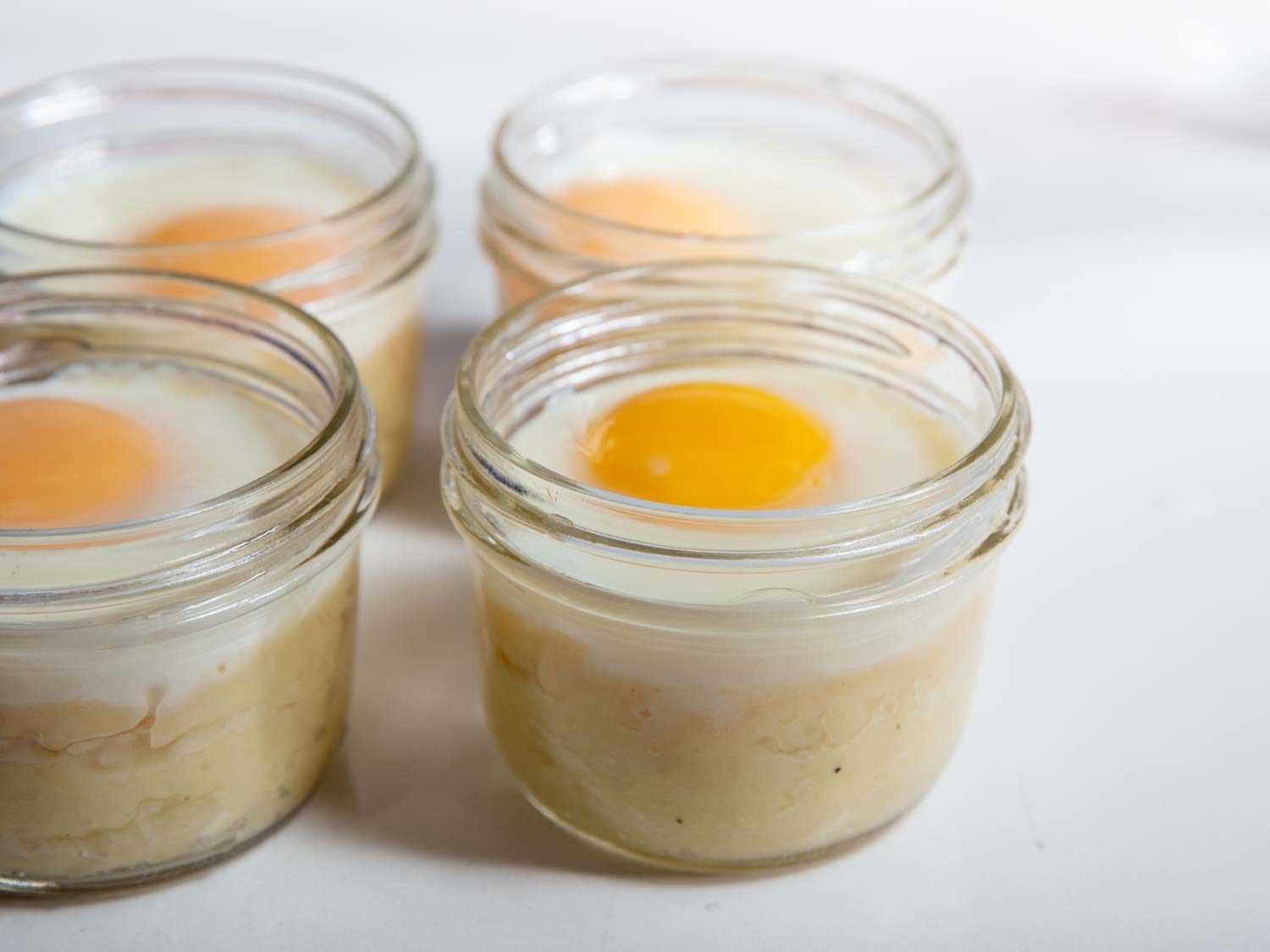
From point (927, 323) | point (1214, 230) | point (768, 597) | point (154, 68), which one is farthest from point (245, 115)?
point (1214, 230)

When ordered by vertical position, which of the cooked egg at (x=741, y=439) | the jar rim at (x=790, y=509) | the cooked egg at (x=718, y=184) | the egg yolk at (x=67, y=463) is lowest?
the cooked egg at (x=718, y=184)

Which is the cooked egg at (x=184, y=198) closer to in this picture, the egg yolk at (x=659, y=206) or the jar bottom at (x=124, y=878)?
the egg yolk at (x=659, y=206)

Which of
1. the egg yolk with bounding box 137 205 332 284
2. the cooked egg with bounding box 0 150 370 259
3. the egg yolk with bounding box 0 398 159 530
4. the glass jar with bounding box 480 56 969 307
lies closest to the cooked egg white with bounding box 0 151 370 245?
the cooked egg with bounding box 0 150 370 259

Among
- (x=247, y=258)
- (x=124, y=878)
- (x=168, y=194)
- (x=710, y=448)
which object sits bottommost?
(x=124, y=878)

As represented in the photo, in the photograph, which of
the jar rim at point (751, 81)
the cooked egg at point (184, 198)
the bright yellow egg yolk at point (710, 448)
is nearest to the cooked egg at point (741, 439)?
the bright yellow egg yolk at point (710, 448)

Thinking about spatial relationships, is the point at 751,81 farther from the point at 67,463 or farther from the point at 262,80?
the point at 67,463

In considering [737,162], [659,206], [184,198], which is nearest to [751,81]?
[737,162]

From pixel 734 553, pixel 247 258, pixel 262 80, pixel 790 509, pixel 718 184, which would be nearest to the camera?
pixel 734 553
